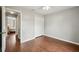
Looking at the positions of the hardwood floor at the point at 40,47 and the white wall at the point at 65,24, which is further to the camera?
the white wall at the point at 65,24

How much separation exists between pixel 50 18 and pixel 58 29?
1.42 m

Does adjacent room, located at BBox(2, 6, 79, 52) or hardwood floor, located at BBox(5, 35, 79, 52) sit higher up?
adjacent room, located at BBox(2, 6, 79, 52)

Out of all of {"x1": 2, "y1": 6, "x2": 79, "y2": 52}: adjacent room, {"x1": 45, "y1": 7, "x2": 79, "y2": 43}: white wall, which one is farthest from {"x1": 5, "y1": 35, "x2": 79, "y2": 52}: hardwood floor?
{"x1": 45, "y1": 7, "x2": 79, "y2": 43}: white wall

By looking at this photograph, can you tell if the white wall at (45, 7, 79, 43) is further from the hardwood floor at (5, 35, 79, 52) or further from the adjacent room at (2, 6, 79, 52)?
the hardwood floor at (5, 35, 79, 52)

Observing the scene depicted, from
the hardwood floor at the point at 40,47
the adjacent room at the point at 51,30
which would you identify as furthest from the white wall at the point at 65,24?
the hardwood floor at the point at 40,47

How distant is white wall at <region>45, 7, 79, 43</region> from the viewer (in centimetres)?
367

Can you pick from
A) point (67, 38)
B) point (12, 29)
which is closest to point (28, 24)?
point (67, 38)

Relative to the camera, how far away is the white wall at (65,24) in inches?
144

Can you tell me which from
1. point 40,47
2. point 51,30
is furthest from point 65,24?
point 40,47

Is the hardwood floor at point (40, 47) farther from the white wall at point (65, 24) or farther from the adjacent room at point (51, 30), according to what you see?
the white wall at point (65, 24)

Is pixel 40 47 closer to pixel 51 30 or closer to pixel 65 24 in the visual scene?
pixel 65 24
